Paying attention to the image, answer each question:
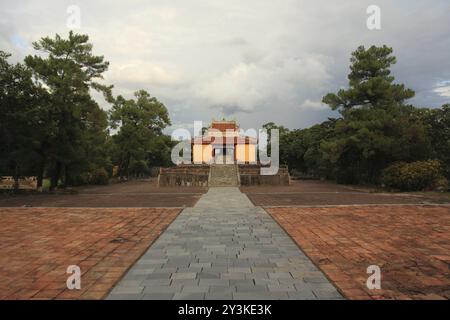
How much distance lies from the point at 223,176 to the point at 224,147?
38.7 ft

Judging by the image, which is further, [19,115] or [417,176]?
[417,176]

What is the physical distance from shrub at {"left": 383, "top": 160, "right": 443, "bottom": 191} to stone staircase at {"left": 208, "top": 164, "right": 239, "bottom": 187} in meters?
10.7

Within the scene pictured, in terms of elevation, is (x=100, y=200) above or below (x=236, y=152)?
below

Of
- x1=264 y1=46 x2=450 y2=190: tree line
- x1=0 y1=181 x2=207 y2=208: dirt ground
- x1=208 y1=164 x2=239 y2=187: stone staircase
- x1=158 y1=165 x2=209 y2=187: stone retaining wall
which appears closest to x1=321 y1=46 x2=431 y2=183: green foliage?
x1=264 y1=46 x2=450 y2=190: tree line

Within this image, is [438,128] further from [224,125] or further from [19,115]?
[19,115]

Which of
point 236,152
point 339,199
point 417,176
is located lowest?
point 339,199

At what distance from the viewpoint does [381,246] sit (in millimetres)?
6660

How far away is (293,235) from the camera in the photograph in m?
7.69

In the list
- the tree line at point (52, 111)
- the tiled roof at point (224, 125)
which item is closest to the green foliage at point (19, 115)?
the tree line at point (52, 111)

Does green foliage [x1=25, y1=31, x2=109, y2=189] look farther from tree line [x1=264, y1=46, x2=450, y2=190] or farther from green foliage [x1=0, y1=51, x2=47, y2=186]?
tree line [x1=264, y1=46, x2=450, y2=190]

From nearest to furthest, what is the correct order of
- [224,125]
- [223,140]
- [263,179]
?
[263,179], [223,140], [224,125]

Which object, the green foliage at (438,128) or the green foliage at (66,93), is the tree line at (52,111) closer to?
the green foliage at (66,93)

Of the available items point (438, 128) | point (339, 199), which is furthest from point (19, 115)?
point (438, 128)
